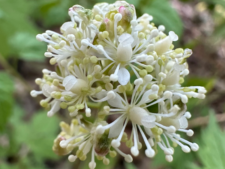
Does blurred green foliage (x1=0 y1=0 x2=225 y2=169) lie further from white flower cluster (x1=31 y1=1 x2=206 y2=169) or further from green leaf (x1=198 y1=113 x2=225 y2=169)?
white flower cluster (x1=31 y1=1 x2=206 y2=169)

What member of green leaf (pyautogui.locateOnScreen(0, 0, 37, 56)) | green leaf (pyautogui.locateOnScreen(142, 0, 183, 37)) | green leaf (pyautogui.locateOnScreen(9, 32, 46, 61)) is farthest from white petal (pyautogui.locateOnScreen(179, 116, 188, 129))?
green leaf (pyautogui.locateOnScreen(0, 0, 37, 56))

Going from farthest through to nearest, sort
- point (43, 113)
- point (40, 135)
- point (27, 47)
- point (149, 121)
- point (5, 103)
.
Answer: point (43, 113) → point (40, 135) → point (27, 47) → point (5, 103) → point (149, 121)

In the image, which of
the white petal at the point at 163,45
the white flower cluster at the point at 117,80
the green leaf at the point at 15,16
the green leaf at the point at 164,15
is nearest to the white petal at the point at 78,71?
the white flower cluster at the point at 117,80

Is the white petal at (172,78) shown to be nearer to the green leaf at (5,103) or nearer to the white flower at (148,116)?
the white flower at (148,116)

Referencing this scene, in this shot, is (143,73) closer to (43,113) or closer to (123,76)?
(123,76)

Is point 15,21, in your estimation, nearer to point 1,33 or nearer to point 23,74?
point 1,33

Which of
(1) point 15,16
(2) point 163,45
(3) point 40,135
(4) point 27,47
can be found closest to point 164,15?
(2) point 163,45

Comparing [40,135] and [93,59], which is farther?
[40,135]
